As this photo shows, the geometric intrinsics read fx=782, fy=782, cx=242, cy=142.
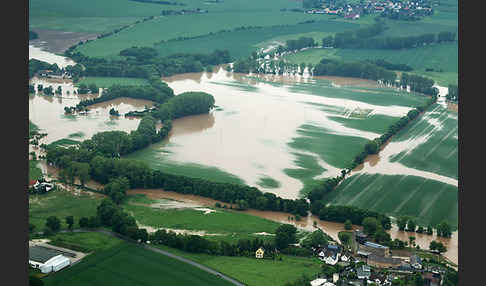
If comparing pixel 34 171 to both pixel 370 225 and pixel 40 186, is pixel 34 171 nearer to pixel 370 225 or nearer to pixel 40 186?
pixel 40 186

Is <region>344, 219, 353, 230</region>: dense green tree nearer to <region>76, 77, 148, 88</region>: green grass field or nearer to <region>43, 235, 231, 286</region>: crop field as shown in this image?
<region>43, 235, 231, 286</region>: crop field

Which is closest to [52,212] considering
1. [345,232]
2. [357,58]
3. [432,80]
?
[345,232]

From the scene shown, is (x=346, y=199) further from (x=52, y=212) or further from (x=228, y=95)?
(x=228, y=95)

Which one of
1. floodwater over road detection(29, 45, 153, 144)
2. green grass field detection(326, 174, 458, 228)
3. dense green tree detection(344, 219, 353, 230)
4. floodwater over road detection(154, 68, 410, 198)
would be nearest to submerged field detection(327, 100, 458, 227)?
green grass field detection(326, 174, 458, 228)

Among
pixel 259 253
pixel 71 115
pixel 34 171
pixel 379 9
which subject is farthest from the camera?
pixel 379 9

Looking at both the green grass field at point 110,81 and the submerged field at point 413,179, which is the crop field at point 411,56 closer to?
the green grass field at point 110,81

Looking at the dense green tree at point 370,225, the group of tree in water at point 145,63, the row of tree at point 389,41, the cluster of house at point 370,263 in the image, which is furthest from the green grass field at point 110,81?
the cluster of house at point 370,263

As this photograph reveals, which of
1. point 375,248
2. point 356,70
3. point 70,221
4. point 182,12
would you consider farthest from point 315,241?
point 182,12
